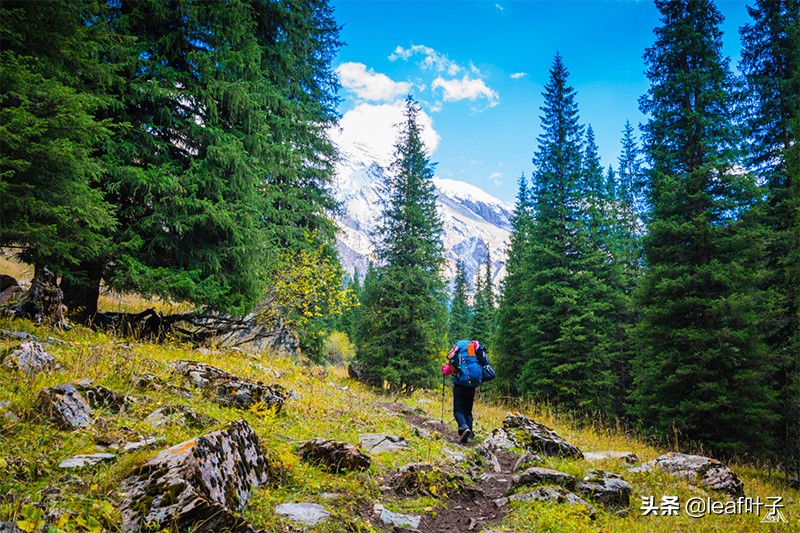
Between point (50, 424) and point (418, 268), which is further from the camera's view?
point (418, 268)

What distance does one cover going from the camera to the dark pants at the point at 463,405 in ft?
27.0

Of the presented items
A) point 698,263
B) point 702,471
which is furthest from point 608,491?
point 698,263

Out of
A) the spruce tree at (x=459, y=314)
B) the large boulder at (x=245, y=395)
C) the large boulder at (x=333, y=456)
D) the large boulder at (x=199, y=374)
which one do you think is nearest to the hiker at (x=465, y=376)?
the large boulder at (x=245, y=395)

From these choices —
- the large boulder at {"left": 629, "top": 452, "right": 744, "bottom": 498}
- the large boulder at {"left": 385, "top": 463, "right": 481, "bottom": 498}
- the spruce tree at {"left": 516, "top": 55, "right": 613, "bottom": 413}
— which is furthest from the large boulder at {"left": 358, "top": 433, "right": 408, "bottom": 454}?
the spruce tree at {"left": 516, "top": 55, "right": 613, "bottom": 413}

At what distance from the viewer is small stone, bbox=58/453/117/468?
114 inches

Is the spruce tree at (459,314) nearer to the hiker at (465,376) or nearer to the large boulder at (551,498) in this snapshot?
the hiker at (465,376)

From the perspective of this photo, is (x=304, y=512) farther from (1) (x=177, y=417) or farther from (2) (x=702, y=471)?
(2) (x=702, y=471)

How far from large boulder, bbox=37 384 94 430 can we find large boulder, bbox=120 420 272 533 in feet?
4.04

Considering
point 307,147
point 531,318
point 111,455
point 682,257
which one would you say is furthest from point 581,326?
point 111,455

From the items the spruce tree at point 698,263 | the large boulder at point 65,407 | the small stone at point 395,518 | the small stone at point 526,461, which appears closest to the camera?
the large boulder at point 65,407

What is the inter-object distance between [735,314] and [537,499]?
11612 millimetres

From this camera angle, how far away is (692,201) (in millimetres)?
13453

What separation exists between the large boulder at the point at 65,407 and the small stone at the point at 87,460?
634 millimetres

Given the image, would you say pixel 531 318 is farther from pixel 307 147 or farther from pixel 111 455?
pixel 111 455
